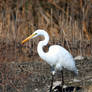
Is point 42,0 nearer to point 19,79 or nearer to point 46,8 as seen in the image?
point 46,8

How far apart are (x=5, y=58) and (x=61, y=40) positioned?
2008 mm

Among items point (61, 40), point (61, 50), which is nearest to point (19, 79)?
point (61, 50)

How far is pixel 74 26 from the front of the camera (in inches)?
237

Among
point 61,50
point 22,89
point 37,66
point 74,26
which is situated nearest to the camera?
point 22,89

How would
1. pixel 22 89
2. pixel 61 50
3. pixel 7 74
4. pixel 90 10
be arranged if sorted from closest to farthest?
pixel 7 74 → pixel 22 89 → pixel 61 50 → pixel 90 10

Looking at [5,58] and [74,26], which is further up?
[74,26]

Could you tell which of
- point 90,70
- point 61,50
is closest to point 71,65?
point 61,50

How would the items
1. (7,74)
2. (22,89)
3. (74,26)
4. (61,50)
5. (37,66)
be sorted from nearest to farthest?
(7,74), (22,89), (61,50), (37,66), (74,26)

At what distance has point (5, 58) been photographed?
3.85m

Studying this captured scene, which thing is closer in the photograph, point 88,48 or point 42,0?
point 88,48

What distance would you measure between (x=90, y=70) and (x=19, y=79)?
2.03 metres

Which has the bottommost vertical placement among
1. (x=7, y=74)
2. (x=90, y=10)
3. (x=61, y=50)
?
(x=7, y=74)

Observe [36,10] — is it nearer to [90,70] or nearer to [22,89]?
[90,70]

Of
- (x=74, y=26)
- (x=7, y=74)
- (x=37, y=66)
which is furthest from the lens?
(x=74, y=26)
